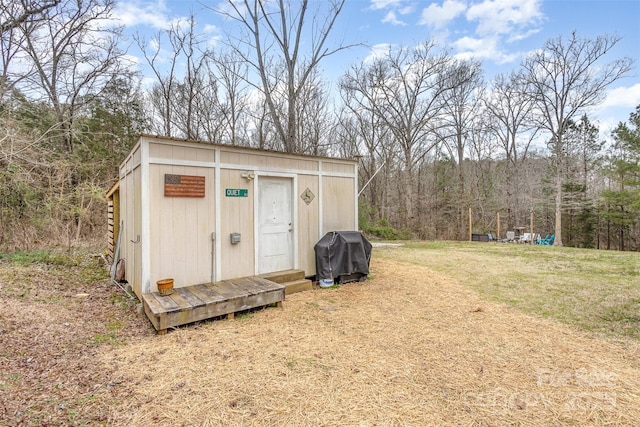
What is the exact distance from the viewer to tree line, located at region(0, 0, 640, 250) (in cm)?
783

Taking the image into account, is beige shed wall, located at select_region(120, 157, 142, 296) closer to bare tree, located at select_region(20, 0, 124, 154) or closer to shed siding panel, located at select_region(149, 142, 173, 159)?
shed siding panel, located at select_region(149, 142, 173, 159)

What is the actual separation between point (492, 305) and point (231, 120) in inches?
552

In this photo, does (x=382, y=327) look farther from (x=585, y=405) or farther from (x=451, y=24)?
(x=451, y=24)

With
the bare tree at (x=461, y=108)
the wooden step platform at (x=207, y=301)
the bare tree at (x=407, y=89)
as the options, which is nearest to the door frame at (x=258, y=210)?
the wooden step platform at (x=207, y=301)

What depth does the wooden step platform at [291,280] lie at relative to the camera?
4539mm

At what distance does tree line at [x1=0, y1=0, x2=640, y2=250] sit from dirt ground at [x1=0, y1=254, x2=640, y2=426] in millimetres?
4448

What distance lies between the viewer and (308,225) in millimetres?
5090

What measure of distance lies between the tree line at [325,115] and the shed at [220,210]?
2.89 m

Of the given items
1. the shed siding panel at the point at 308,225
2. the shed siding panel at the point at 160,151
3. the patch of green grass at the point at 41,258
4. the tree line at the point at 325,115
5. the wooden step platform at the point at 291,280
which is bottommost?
the wooden step platform at the point at 291,280

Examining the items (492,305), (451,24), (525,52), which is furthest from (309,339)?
(525,52)

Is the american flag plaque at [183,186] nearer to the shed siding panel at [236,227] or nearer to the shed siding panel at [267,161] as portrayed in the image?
the shed siding panel at [236,227]

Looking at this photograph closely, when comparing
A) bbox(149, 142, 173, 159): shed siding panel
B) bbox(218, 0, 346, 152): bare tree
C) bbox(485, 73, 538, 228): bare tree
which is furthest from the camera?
bbox(485, 73, 538, 228): bare tree

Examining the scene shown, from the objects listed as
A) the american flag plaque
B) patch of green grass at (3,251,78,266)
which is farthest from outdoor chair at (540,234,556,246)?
patch of green grass at (3,251,78,266)

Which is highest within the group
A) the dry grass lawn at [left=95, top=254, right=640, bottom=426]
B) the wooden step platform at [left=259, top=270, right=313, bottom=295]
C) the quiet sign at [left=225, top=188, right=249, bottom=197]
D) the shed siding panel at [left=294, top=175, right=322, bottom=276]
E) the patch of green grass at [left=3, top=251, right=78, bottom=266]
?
the quiet sign at [left=225, top=188, right=249, bottom=197]
